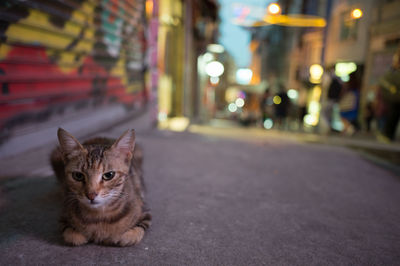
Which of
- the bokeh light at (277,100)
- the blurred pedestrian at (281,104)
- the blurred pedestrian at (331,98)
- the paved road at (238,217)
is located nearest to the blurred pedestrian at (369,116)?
the blurred pedestrian at (331,98)

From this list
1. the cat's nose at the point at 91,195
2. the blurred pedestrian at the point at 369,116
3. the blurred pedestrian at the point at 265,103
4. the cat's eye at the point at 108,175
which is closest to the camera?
the cat's nose at the point at 91,195

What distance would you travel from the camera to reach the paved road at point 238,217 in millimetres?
2045

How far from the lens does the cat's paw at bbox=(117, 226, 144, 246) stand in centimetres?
208

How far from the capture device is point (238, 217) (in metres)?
2.73

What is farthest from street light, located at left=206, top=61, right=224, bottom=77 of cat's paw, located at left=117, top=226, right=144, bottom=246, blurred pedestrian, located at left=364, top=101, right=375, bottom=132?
cat's paw, located at left=117, top=226, right=144, bottom=246

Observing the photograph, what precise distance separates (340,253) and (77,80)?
4401 mm

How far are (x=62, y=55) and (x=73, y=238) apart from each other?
10.6ft

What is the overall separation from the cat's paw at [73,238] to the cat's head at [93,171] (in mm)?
254

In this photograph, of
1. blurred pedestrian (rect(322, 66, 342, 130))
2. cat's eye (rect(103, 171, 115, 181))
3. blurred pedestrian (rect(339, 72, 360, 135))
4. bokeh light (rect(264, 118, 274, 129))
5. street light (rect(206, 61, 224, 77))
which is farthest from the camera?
street light (rect(206, 61, 224, 77))

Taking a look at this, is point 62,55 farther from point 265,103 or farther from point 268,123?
point 268,123

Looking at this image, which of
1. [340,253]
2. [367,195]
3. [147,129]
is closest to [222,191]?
[340,253]

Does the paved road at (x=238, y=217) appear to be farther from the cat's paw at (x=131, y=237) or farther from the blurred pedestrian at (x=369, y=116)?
the blurred pedestrian at (x=369, y=116)

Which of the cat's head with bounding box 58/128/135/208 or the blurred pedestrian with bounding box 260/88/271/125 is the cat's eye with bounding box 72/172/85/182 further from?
the blurred pedestrian with bounding box 260/88/271/125

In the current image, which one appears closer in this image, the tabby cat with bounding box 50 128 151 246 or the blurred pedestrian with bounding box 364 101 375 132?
the tabby cat with bounding box 50 128 151 246
